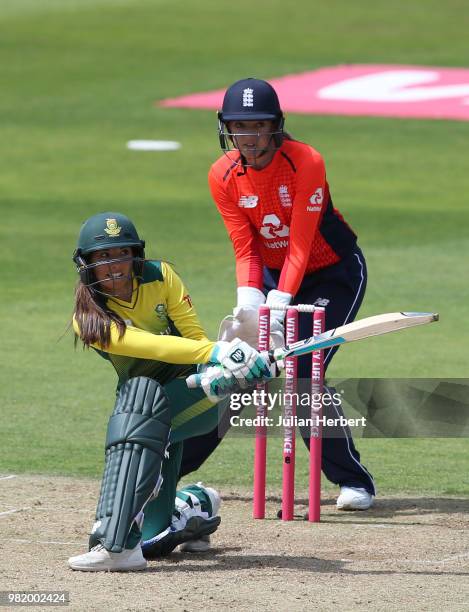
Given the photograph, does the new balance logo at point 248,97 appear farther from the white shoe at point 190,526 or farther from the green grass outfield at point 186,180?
the green grass outfield at point 186,180

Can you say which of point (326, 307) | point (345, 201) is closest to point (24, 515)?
point (326, 307)

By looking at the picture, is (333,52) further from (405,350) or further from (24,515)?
(24,515)

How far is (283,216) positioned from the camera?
6.93 m

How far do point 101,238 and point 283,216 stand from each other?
126 centimetres

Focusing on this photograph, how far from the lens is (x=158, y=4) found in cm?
3644

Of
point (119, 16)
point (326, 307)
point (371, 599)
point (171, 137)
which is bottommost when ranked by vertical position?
point (371, 599)

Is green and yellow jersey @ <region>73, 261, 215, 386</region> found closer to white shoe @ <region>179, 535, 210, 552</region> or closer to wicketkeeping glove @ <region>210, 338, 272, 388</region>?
wicketkeeping glove @ <region>210, 338, 272, 388</region>

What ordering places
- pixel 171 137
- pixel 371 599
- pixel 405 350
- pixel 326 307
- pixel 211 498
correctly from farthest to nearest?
pixel 171 137
pixel 405 350
pixel 326 307
pixel 211 498
pixel 371 599

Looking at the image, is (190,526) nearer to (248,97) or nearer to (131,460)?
(131,460)

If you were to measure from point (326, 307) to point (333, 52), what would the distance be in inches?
918

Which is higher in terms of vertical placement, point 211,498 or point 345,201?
point 345,201

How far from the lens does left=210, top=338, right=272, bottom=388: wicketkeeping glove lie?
19.0ft

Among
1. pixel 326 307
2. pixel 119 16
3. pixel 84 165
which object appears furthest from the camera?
pixel 119 16

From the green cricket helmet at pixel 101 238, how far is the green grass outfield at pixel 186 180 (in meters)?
1.96
